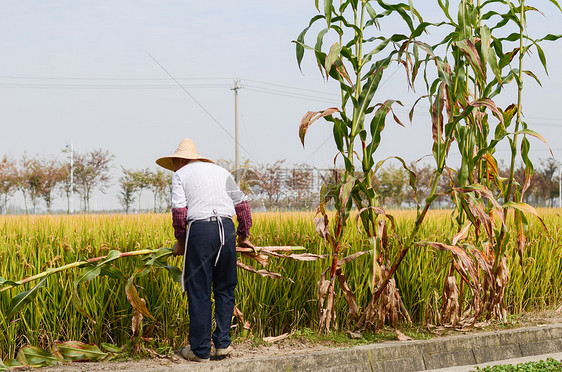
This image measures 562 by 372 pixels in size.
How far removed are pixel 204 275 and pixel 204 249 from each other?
0.22 m

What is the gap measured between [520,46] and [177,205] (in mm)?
3610

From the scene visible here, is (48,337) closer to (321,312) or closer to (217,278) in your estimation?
(217,278)

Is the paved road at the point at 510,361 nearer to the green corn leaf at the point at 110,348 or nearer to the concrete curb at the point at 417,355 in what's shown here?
the concrete curb at the point at 417,355

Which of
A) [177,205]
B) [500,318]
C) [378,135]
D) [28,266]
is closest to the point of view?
[177,205]

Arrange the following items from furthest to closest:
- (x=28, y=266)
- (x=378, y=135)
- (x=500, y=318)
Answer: (x=500, y=318) → (x=378, y=135) → (x=28, y=266)

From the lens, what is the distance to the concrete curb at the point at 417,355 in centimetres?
443

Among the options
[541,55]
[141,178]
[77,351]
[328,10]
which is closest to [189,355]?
[77,351]

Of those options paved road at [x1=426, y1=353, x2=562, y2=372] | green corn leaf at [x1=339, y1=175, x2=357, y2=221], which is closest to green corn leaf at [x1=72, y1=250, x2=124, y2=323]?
green corn leaf at [x1=339, y1=175, x2=357, y2=221]

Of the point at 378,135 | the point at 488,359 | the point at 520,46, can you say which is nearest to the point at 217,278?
the point at 378,135

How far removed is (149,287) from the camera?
4.88m

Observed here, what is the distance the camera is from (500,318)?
579 cm

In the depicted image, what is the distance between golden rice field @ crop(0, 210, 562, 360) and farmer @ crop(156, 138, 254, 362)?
414 millimetres

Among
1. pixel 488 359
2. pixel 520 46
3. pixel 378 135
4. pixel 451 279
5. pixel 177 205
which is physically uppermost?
pixel 520 46

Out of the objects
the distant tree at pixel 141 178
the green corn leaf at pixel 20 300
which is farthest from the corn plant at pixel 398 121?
the distant tree at pixel 141 178
